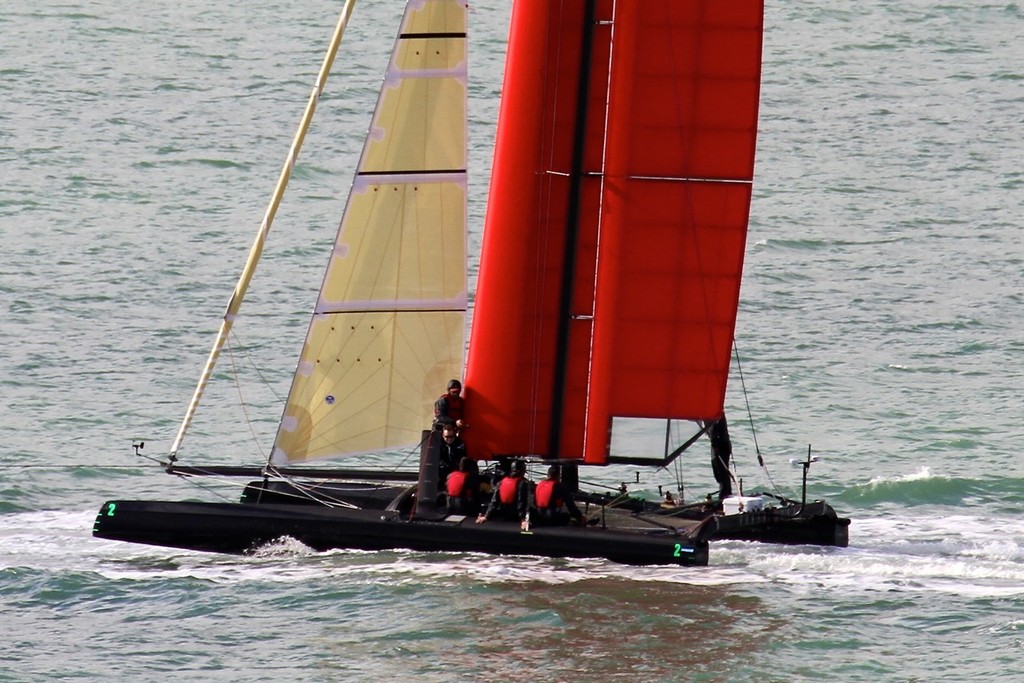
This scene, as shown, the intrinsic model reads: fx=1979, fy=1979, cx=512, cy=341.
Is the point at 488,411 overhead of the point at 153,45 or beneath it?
beneath

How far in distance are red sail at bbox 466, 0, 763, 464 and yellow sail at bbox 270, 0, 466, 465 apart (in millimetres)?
507

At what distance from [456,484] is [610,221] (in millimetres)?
3451

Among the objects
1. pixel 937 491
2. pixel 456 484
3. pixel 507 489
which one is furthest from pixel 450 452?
pixel 937 491

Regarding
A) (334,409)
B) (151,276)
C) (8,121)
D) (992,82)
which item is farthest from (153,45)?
(334,409)

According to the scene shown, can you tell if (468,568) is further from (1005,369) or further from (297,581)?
(1005,369)

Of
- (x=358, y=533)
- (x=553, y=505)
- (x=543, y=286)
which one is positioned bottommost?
(x=358, y=533)

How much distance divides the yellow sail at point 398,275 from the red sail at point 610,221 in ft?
1.66

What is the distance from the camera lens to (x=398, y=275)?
22594 millimetres

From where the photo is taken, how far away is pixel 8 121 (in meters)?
46.7

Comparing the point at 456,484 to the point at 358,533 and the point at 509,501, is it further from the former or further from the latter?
the point at 358,533

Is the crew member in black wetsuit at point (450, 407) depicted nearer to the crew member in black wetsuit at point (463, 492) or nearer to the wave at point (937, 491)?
the crew member in black wetsuit at point (463, 492)

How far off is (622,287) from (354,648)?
5.20 metres

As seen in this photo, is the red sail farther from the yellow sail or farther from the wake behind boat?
the yellow sail

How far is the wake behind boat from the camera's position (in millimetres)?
22109
